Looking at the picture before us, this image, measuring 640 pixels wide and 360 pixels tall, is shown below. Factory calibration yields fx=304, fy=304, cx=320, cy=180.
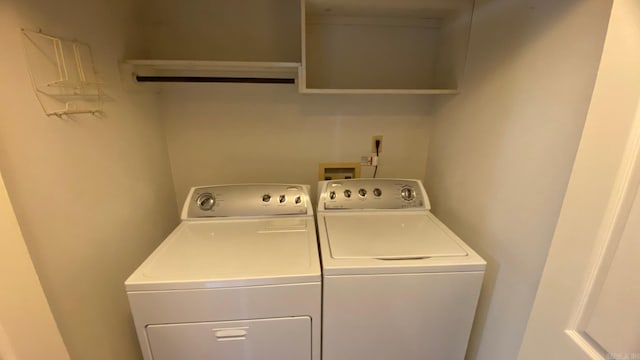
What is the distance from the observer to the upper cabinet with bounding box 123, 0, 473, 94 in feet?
5.32

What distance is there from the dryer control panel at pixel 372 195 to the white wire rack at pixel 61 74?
1.11 m

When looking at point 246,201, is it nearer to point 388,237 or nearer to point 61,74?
point 388,237

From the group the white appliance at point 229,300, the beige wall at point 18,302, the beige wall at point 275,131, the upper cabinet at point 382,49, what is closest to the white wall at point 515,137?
the upper cabinet at point 382,49

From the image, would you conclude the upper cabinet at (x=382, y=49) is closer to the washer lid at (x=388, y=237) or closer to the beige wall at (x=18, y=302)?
the washer lid at (x=388, y=237)

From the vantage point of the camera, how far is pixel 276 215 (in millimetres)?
1621

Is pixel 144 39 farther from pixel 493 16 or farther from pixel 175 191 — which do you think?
pixel 493 16

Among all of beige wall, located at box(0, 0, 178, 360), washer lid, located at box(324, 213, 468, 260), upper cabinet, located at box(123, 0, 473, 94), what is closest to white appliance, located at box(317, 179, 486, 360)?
washer lid, located at box(324, 213, 468, 260)

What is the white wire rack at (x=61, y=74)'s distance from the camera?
3.07 ft

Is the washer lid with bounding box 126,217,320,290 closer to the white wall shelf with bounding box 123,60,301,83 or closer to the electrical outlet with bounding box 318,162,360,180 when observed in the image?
the electrical outlet with bounding box 318,162,360,180

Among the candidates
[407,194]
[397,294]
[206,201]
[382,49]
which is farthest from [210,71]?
[397,294]

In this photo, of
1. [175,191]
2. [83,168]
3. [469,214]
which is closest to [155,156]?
[175,191]

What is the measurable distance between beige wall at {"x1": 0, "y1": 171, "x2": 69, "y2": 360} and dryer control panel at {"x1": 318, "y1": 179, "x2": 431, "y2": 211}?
1.14 metres

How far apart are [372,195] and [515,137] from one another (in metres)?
0.74

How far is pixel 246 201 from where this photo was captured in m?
1.63
